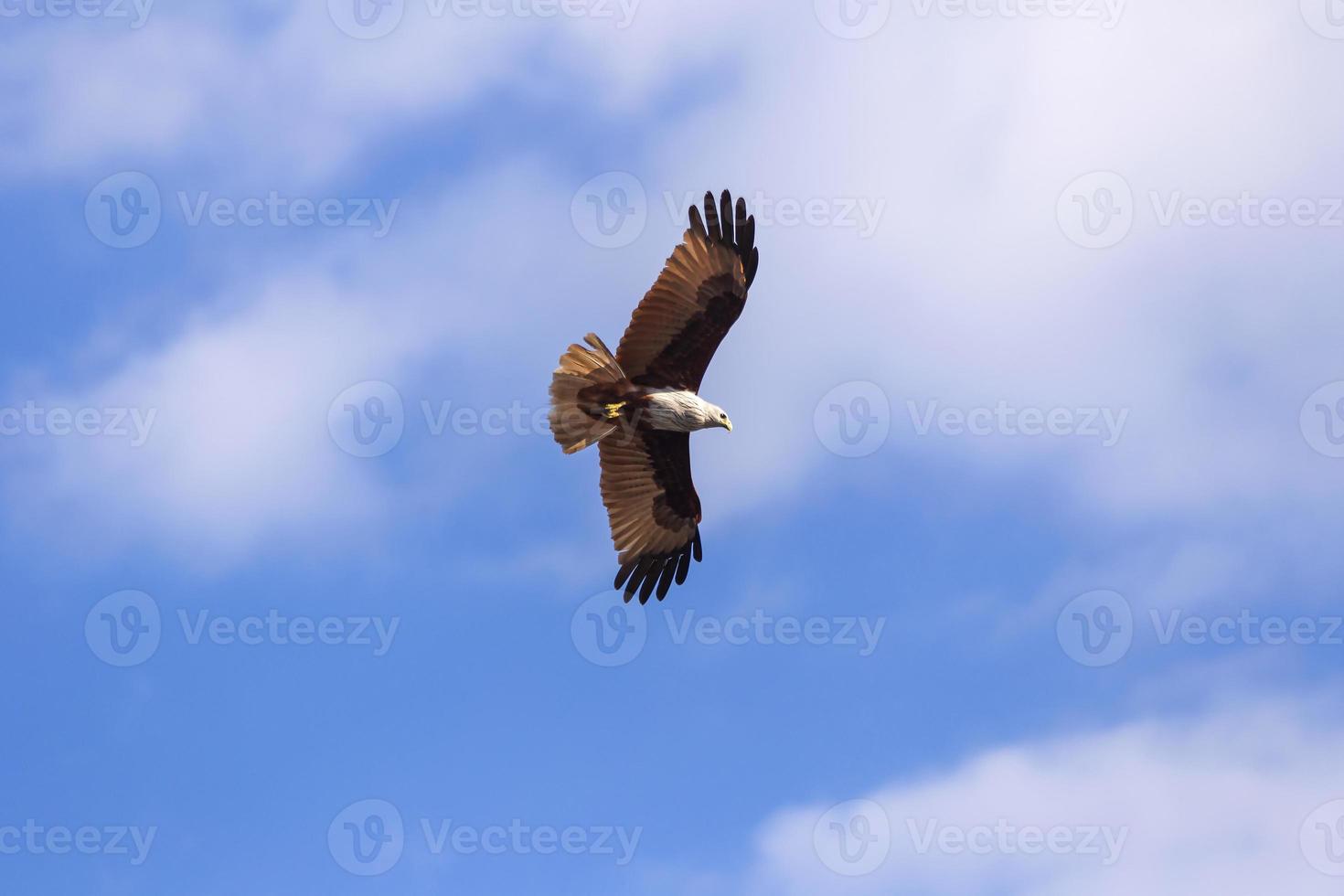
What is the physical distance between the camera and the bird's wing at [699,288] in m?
17.6

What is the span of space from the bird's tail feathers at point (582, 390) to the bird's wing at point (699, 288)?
531mm

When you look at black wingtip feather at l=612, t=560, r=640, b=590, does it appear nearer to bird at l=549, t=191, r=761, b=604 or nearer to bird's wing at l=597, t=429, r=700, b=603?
bird's wing at l=597, t=429, r=700, b=603

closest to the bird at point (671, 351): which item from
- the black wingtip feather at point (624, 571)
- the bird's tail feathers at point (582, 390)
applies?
the bird's tail feathers at point (582, 390)

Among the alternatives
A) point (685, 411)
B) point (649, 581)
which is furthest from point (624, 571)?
point (685, 411)

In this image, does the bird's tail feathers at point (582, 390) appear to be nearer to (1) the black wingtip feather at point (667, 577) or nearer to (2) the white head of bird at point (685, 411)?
(2) the white head of bird at point (685, 411)

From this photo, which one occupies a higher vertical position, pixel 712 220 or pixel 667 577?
pixel 712 220

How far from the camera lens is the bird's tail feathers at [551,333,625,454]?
56.6ft

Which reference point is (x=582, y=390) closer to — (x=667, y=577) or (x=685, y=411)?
(x=685, y=411)

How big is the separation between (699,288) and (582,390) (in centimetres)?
170

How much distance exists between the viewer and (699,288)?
57.9 feet

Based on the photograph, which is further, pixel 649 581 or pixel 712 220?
pixel 649 581

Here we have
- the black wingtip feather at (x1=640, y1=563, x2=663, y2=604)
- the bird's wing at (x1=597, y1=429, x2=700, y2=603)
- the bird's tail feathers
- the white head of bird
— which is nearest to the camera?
the bird's tail feathers

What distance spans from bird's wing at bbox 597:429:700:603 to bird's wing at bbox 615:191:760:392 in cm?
144

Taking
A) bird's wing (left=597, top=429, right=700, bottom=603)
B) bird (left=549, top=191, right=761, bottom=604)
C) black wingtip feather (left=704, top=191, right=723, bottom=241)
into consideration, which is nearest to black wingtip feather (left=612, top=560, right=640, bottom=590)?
bird's wing (left=597, top=429, right=700, bottom=603)
